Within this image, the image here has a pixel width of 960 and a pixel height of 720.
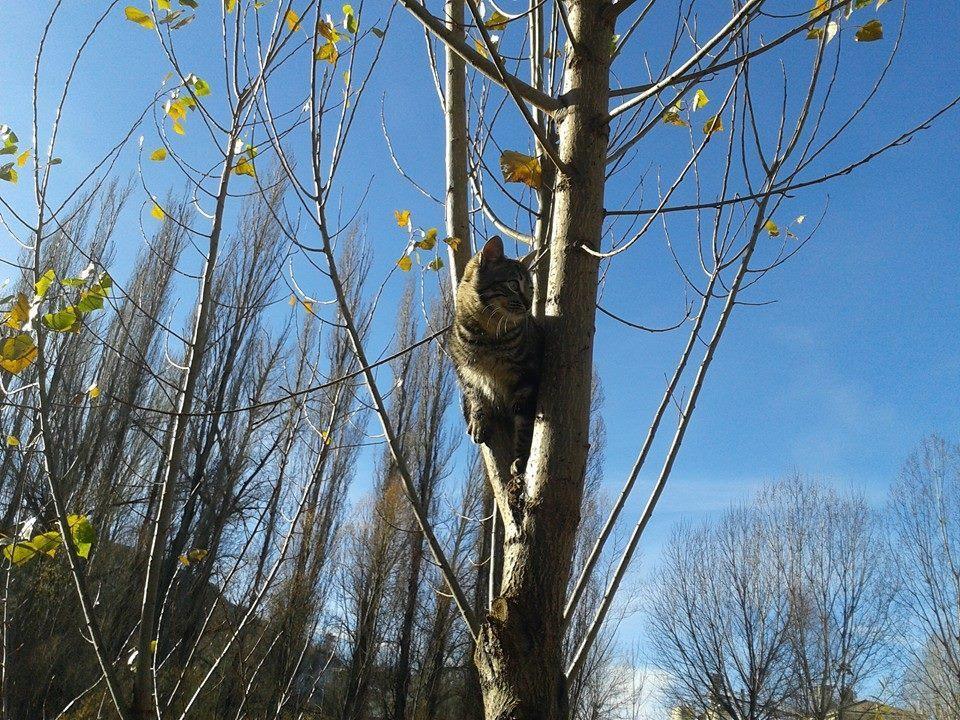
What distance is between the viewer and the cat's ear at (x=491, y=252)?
6.90ft

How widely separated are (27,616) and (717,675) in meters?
12.2

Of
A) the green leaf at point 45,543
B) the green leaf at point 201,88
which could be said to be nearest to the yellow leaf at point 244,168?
the green leaf at point 201,88

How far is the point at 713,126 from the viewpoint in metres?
1.76

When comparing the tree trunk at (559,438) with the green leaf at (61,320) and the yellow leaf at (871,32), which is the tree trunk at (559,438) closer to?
the yellow leaf at (871,32)

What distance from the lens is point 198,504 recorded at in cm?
1038

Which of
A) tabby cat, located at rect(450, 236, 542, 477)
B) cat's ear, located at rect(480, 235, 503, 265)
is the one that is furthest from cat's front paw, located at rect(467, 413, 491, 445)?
cat's ear, located at rect(480, 235, 503, 265)

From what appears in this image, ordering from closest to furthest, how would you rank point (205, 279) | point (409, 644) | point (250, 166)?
point (205, 279) → point (250, 166) → point (409, 644)

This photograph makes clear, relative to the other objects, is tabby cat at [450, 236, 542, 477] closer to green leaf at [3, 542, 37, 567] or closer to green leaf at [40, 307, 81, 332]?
green leaf at [40, 307, 81, 332]

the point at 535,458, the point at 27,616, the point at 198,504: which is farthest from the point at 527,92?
the point at 198,504

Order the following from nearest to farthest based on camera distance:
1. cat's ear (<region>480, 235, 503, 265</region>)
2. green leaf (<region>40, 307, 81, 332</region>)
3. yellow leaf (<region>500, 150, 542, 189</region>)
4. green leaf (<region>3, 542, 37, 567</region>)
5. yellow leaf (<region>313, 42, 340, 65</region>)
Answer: green leaf (<region>40, 307, 81, 332</region>), green leaf (<region>3, 542, 37, 567</region>), yellow leaf (<region>500, 150, 542, 189</region>), yellow leaf (<region>313, 42, 340, 65</region>), cat's ear (<region>480, 235, 503, 265</region>)

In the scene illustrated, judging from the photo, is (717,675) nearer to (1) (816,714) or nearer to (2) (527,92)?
(1) (816,714)

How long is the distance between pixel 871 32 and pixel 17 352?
1960 millimetres

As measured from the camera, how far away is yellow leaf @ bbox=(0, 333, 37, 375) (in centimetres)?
137

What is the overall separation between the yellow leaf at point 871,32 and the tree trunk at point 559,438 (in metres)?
0.57
